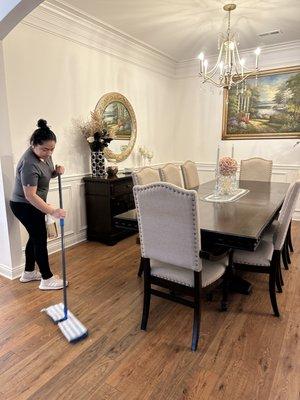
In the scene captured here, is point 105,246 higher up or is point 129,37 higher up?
point 129,37

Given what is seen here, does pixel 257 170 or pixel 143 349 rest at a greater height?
pixel 257 170

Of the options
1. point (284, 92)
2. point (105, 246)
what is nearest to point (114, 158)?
point (105, 246)

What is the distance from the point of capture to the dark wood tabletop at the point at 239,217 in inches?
67.7

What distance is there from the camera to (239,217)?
2057mm

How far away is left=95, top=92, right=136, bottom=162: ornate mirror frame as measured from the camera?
375cm

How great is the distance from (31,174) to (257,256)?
1849 mm

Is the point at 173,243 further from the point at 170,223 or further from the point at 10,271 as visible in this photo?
the point at 10,271

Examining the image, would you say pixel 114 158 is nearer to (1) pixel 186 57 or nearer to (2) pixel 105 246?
(2) pixel 105 246

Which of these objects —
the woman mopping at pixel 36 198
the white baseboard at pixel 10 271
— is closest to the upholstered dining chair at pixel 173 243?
the woman mopping at pixel 36 198

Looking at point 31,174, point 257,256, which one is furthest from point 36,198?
point 257,256

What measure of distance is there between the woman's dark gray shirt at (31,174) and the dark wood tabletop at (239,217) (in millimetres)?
694

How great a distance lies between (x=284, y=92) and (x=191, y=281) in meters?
4.05

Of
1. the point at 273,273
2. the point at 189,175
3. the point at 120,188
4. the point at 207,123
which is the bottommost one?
the point at 273,273

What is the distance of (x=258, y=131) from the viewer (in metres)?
4.79
